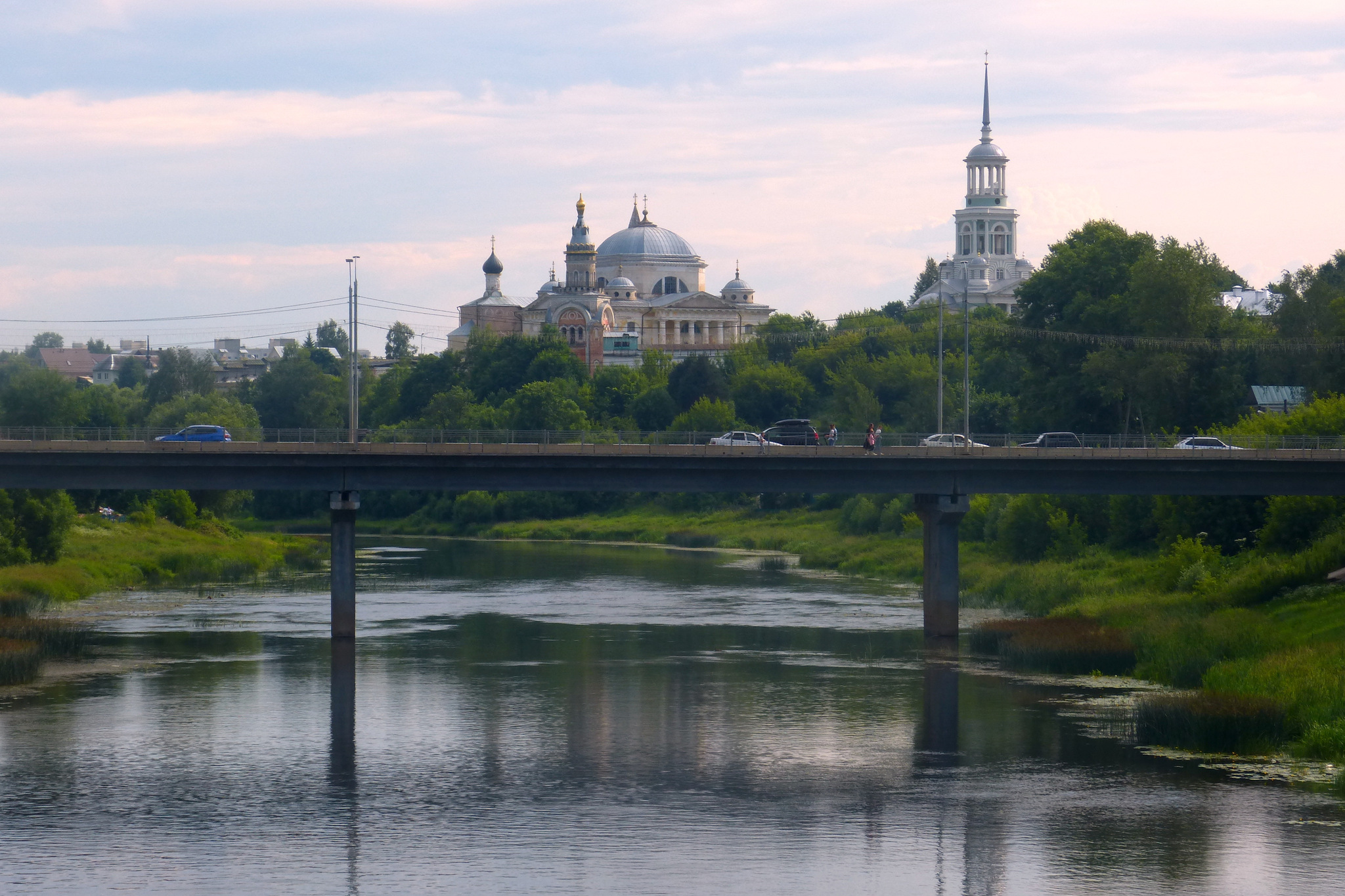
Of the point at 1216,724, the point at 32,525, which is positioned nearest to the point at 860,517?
the point at 32,525

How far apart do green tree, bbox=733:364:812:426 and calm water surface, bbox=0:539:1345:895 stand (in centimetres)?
10628

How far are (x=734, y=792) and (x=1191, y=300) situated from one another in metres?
65.0

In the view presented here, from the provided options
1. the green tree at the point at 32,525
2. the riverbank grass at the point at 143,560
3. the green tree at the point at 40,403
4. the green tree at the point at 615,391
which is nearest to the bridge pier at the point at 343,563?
the riverbank grass at the point at 143,560

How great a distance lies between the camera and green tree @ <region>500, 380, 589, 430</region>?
569 feet

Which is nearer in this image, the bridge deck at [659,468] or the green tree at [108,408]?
the bridge deck at [659,468]

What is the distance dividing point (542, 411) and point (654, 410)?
1401 cm

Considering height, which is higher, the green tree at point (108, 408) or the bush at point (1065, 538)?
the green tree at point (108, 408)

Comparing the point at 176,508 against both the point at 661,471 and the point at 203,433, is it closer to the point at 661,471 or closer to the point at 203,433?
the point at 203,433

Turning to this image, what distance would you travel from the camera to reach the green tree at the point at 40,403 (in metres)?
122

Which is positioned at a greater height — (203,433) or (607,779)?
(203,433)

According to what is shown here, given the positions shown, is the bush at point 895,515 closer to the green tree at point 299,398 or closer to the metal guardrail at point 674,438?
the metal guardrail at point 674,438

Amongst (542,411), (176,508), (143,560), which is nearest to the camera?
(143,560)

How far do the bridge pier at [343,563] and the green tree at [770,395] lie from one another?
107m

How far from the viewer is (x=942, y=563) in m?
71.5
